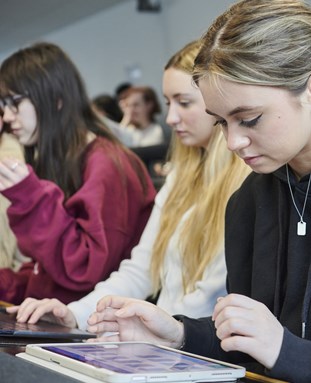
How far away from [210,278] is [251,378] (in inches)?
25.8

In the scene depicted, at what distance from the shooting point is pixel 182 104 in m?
1.81

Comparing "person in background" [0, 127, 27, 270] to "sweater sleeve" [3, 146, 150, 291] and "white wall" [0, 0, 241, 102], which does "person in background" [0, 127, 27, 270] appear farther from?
"white wall" [0, 0, 241, 102]

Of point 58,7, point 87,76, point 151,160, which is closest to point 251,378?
point 151,160

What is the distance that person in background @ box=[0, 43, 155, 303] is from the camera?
1.89 meters

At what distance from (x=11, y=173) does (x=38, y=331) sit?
23.4 inches

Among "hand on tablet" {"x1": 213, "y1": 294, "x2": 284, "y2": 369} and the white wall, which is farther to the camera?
the white wall

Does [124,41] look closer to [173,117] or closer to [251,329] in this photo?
[173,117]

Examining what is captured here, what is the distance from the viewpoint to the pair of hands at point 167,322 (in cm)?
98

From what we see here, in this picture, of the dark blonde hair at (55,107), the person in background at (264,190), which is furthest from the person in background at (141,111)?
the person in background at (264,190)

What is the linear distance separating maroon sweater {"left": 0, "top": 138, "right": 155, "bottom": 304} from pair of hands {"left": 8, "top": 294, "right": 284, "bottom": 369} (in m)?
0.37

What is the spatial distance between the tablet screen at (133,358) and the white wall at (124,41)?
424 centimetres

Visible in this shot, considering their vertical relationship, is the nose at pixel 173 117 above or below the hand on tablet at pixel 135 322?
above

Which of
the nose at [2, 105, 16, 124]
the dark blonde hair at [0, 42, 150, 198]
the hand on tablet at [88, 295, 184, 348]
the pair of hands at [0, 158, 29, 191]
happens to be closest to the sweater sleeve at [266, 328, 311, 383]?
the hand on tablet at [88, 295, 184, 348]

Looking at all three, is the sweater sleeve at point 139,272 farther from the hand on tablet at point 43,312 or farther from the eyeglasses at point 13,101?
the eyeglasses at point 13,101
